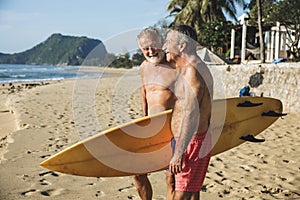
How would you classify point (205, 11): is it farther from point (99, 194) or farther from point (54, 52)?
point (54, 52)

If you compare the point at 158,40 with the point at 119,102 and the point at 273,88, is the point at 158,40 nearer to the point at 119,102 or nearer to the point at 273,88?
the point at 273,88

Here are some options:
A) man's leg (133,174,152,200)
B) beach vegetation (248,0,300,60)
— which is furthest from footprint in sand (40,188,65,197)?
beach vegetation (248,0,300,60)

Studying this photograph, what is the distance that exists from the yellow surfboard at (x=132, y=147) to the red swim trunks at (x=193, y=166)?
24cm

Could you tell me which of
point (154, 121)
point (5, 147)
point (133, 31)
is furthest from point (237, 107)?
point (5, 147)

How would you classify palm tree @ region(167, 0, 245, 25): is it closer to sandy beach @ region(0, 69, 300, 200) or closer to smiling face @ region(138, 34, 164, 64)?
sandy beach @ region(0, 69, 300, 200)

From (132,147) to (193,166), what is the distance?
2.10 ft

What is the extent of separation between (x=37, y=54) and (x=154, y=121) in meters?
114

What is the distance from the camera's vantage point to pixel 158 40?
2.52 m

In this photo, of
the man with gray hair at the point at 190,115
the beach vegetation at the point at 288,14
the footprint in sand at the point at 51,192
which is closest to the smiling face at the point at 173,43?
the man with gray hair at the point at 190,115

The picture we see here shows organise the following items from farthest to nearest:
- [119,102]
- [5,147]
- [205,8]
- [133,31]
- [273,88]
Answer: [205,8]
[119,102]
[273,88]
[5,147]
[133,31]

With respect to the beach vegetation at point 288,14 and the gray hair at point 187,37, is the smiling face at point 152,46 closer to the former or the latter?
the gray hair at point 187,37

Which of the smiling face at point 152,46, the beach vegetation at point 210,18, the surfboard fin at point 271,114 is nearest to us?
the smiling face at point 152,46

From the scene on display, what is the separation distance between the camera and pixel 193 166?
2002 mm

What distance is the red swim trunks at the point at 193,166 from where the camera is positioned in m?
1.99
